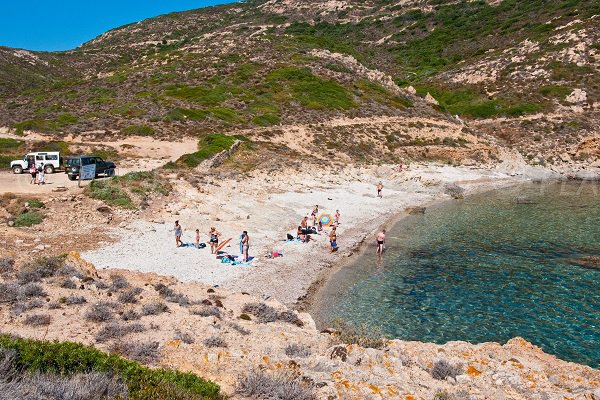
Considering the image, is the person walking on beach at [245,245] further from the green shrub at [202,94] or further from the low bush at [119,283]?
the green shrub at [202,94]

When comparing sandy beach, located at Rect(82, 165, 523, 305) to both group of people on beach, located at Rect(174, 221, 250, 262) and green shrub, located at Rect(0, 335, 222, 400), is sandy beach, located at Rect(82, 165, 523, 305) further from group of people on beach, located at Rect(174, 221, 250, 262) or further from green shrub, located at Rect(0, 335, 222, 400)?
green shrub, located at Rect(0, 335, 222, 400)

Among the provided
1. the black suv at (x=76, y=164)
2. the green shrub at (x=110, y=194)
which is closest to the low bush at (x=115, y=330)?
the green shrub at (x=110, y=194)

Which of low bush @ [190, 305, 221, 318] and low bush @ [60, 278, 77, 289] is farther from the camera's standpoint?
low bush @ [60, 278, 77, 289]

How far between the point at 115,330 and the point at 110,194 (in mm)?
19712

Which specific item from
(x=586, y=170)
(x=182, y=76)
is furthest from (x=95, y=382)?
(x=182, y=76)

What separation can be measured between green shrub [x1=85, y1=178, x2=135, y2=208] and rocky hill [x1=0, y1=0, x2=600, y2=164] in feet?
86.4

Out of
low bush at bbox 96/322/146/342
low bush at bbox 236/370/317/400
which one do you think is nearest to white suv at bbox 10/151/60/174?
low bush at bbox 96/322/146/342

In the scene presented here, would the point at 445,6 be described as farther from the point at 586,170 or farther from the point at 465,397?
the point at 465,397

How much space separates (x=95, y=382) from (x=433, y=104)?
81821 millimetres

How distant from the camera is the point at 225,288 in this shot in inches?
777

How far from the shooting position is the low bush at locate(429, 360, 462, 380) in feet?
37.1

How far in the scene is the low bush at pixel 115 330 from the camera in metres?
11.3

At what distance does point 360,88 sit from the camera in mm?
82625

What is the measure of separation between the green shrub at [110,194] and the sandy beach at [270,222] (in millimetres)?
2277
